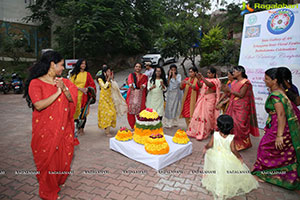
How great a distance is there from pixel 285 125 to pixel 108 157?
3.07 metres

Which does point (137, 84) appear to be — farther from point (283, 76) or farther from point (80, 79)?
point (283, 76)

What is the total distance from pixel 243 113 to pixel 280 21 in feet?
9.98

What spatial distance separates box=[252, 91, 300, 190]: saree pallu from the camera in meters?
2.78

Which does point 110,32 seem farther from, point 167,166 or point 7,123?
point 167,166

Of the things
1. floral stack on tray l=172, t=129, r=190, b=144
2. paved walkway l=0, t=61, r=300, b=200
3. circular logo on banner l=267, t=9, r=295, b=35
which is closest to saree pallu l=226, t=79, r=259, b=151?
paved walkway l=0, t=61, r=300, b=200

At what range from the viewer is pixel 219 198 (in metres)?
2.53

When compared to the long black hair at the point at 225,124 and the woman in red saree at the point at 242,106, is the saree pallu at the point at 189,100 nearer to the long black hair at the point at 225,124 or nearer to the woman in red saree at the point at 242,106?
the woman in red saree at the point at 242,106

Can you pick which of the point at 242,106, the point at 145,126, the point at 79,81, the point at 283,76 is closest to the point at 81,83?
the point at 79,81

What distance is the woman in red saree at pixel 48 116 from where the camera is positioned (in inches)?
90.3

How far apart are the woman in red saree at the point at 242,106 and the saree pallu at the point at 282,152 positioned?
1.01m

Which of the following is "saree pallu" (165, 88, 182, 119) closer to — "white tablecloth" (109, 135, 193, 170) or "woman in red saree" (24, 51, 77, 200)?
"white tablecloth" (109, 135, 193, 170)

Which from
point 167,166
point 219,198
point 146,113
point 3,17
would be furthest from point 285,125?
point 3,17

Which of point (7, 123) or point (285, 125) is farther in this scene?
point (7, 123)

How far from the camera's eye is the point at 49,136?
237 centimetres
